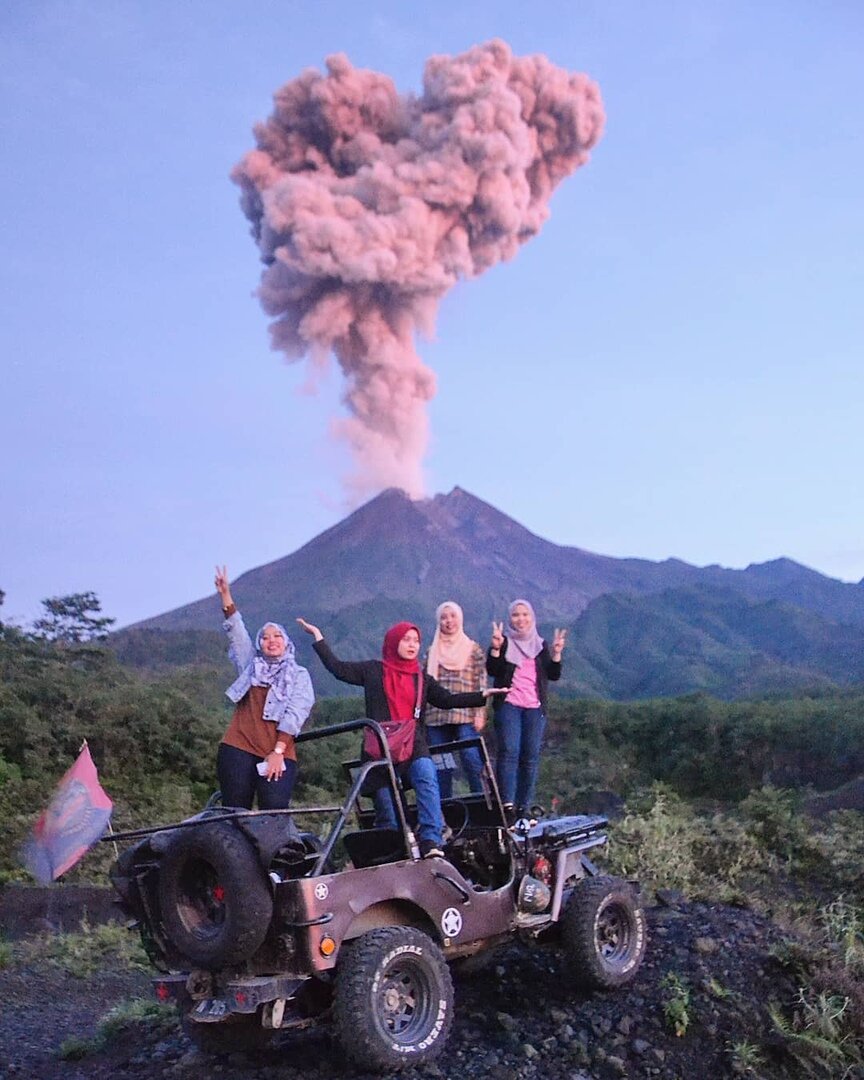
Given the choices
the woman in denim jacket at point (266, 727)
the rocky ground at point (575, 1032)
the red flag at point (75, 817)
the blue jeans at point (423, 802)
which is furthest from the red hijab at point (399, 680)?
the red flag at point (75, 817)

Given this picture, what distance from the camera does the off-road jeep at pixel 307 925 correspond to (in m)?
4.64

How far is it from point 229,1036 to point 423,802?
1452 millimetres

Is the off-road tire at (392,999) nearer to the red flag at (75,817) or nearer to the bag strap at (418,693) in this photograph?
the bag strap at (418,693)

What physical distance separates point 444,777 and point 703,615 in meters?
67.3

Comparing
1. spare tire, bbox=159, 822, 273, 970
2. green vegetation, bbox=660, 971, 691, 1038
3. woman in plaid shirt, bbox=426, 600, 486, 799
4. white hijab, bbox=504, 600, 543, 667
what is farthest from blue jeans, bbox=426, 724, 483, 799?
spare tire, bbox=159, 822, 273, 970

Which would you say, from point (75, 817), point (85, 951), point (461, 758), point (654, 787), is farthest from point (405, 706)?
point (654, 787)

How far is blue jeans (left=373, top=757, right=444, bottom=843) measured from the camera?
5.67 meters

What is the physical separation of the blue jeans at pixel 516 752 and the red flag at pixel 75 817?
126 inches

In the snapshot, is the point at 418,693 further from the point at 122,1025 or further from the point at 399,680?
the point at 122,1025

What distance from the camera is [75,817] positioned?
385 inches

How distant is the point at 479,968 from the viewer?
20.5 ft

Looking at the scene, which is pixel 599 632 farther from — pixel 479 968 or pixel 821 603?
pixel 479 968

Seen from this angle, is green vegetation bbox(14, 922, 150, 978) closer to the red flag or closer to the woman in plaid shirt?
the red flag

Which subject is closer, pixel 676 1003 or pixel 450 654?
pixel 676 1003
